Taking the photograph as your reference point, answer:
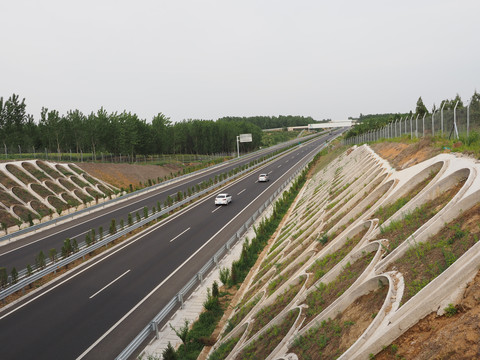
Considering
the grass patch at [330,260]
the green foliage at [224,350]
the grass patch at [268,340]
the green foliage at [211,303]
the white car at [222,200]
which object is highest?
the grass patch at [330,260]

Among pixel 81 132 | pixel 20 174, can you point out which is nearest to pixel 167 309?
pixel 20 174

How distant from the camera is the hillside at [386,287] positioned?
6020 mm

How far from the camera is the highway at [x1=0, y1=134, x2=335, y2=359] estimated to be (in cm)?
1275

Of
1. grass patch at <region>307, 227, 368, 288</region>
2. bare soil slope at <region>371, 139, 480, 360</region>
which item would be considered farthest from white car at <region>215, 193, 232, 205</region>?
bare soil slope at <region>371, 139, 480, 360</region>

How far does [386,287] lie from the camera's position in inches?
321

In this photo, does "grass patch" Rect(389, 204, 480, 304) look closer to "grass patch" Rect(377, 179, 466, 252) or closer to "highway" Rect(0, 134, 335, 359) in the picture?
"grass patch" Rect(377, 179, 466, 252)

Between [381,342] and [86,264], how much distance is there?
782 inches

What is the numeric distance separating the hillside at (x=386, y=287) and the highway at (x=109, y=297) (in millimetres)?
4520

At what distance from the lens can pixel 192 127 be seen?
10019 centimetres

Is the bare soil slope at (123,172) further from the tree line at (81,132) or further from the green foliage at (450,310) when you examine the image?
the green foliage at (450,310)

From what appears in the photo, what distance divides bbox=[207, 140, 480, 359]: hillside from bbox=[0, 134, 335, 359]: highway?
4.52 m

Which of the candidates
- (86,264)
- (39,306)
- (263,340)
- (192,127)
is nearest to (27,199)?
(86,264)

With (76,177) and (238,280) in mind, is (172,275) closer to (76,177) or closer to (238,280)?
(238,280)

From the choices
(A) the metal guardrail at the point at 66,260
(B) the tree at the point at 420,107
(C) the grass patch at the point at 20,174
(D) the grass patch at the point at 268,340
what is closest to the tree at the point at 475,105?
(D) the grass patch at the point at 268,340
